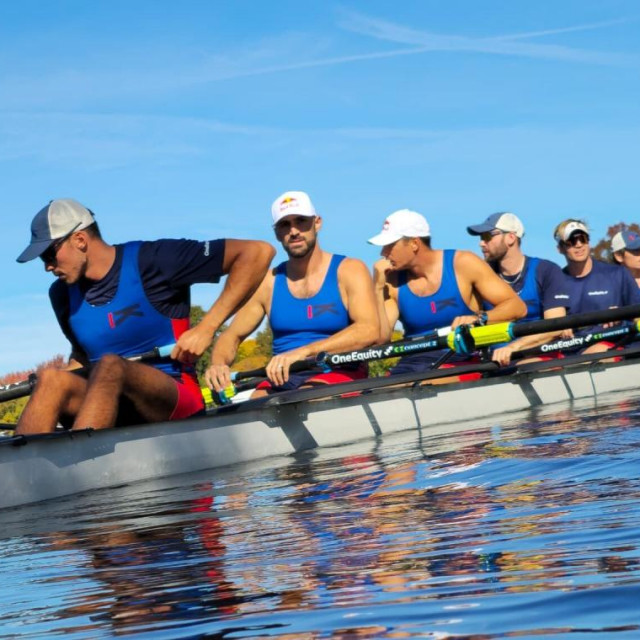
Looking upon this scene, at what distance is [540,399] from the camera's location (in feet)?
36.4

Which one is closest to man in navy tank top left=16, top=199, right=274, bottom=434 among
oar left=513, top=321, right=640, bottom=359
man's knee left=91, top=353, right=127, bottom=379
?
man's knee left=91, top=353, right=127, bottom=379

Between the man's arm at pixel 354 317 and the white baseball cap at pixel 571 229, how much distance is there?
429 cm

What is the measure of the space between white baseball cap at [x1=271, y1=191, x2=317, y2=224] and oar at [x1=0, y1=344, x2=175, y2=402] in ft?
7.29

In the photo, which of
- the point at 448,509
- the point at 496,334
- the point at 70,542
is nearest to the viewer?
the point at 448,509

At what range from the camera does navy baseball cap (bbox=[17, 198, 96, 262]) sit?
7.14 m

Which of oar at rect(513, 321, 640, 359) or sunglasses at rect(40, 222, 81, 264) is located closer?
sunglasses at rect(40, 222, 81, 264)

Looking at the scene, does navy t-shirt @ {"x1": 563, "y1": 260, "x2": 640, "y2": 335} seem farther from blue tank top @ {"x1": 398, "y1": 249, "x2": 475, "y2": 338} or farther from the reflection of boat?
blue tank top @ {"x1": 398, "y1": 249, "x2": 475, "y2": 338}

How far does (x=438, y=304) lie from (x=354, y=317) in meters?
1.37

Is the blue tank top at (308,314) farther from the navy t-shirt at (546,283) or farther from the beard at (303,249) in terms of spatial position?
the navy t-shirt at (546,283)

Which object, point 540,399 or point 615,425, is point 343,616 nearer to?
point 615,425

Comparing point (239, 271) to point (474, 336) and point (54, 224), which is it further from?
point (474, 336)

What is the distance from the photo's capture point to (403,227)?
34.2 feet

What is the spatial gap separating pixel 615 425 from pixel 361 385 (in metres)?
2.02

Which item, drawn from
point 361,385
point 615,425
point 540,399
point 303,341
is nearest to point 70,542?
point 615,425
